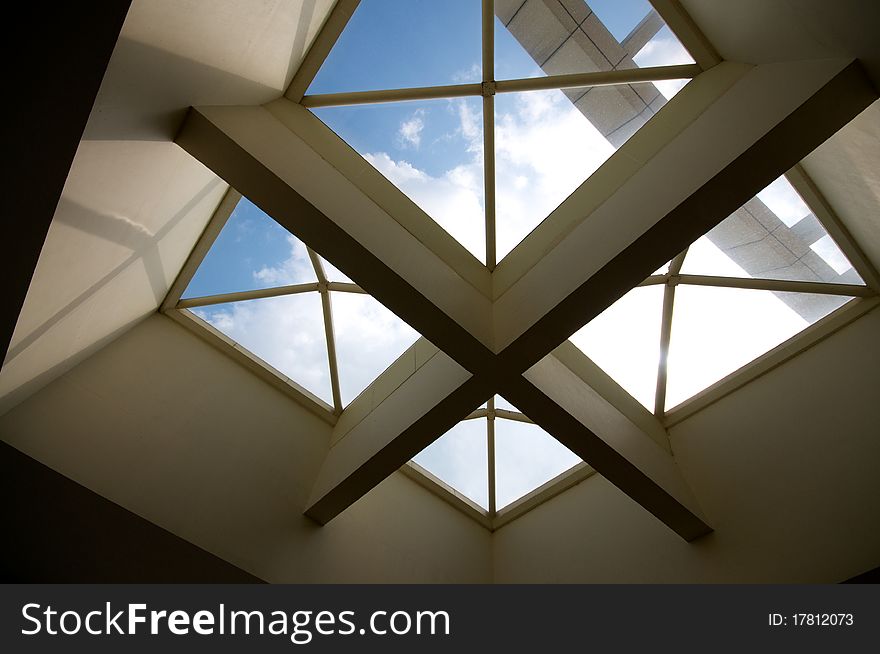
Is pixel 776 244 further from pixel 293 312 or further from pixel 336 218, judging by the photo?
pixel 293 312

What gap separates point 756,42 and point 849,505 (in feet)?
27.5

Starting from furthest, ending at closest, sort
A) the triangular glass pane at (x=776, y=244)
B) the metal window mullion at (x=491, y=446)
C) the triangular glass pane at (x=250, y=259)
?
the metal window mullion at (x=491, y=446)
the triangular glass pane at (x=250, y=259)
the triangular glass pane at (x=776, y=244)

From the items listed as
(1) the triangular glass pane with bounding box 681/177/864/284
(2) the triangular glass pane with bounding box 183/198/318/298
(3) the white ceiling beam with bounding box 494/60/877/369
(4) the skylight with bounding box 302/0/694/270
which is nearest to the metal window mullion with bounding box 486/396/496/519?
(3) the white ceiling beam with bounding box 494/60/877/369

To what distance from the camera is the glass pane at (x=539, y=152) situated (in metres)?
12.0

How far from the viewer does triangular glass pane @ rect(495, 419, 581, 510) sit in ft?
56.7

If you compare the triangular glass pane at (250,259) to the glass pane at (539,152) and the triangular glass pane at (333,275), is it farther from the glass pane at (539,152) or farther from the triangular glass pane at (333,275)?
the glass pane at (539,152)

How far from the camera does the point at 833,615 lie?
340 inches

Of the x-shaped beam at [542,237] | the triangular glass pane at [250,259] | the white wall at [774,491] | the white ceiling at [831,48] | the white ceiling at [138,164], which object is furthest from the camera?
the triangular glass pane at [250,259]

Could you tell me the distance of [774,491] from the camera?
1280 centimetres

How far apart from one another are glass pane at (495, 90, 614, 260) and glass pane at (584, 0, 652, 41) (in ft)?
4.71

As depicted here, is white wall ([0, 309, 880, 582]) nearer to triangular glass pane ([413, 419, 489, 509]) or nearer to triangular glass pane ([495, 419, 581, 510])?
triangular glass pane ([495, 419, 581, 510])

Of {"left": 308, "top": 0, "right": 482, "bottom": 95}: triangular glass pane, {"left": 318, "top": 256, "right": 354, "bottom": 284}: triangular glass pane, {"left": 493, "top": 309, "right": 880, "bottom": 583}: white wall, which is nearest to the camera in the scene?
{"left": 308, "top": 0, "right": 482, "bottom": 95}: triangular glass pane

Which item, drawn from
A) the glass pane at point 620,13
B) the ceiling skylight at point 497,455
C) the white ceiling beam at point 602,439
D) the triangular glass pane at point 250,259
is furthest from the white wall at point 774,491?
the triangular glass pane at point 250,259

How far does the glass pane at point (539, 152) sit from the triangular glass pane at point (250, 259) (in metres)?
5.13
